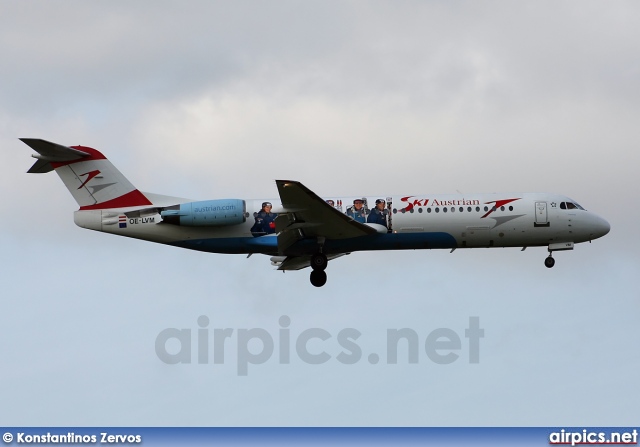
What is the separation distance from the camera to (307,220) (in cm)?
4075

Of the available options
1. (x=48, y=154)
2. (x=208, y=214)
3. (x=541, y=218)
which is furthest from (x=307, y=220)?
(x=48, y=154)

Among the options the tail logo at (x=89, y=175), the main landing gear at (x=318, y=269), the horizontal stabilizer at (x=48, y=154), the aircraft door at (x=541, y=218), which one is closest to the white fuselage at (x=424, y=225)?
the aircraft door at (x=541, y=218)

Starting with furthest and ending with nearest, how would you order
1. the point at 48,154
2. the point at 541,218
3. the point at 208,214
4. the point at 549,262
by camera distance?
the point at 549,262, the point at 541,218, the point at 48,154, the point at 208,214

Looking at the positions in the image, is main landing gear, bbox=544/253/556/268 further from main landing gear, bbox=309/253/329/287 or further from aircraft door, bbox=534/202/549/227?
main landing gear, bbox=309/253/329/287

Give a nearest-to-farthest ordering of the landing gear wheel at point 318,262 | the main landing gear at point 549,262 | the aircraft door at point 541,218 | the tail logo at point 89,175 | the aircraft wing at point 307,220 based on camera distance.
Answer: the aircraft wing at point 307,220 → the landing gear wheel at point 318,262 → the aircraft door at point 541,218 → the tail logo at point 89,175 → the main landing gear at point 549,262

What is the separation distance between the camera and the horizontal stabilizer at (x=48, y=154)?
1626 inches

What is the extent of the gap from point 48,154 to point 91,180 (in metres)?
1.88

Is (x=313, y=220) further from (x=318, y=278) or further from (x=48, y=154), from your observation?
(x=48, y=154)

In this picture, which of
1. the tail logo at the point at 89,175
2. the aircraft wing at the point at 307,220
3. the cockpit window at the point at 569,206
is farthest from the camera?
the cockpit window at the point at 569,206

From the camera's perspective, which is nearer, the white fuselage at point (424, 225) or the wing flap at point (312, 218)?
the wing flap at point (312, 218)

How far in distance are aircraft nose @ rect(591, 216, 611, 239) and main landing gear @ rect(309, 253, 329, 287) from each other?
10.5 m

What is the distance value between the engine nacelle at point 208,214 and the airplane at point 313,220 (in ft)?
0.12

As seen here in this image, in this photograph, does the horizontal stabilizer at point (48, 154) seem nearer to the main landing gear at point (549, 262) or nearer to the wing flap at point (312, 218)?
the wing flap at point (312, 218)

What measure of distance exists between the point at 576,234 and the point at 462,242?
4.58 metres
